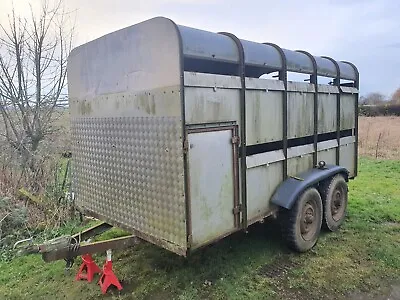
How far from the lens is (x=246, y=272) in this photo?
3.61 m

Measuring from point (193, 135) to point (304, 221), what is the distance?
215cm

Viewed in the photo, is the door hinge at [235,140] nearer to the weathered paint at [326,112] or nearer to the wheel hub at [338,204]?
the weathered paint at [326,112]

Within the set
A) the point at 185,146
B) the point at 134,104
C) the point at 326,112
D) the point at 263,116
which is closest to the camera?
the point at 185,146

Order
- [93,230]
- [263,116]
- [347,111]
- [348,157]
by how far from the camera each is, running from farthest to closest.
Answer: [348,157] < [347,111] < [93,230] < [263,116]

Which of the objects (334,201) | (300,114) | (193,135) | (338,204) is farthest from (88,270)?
(338,204)

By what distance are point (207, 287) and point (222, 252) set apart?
72cm

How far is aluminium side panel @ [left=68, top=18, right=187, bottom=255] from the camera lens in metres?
2.66

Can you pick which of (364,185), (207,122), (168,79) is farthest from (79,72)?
(364,185)

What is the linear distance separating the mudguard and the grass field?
0.78m

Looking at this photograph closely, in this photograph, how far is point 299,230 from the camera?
12.8 ft

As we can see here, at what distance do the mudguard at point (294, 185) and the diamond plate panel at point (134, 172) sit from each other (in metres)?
1.38

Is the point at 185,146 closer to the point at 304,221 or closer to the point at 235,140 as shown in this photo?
the point at 235,140

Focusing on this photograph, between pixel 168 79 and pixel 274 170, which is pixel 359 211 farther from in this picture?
pixel 168 79

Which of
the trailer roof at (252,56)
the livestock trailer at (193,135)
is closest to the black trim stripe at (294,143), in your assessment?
the livestock trailer at (193,135)
